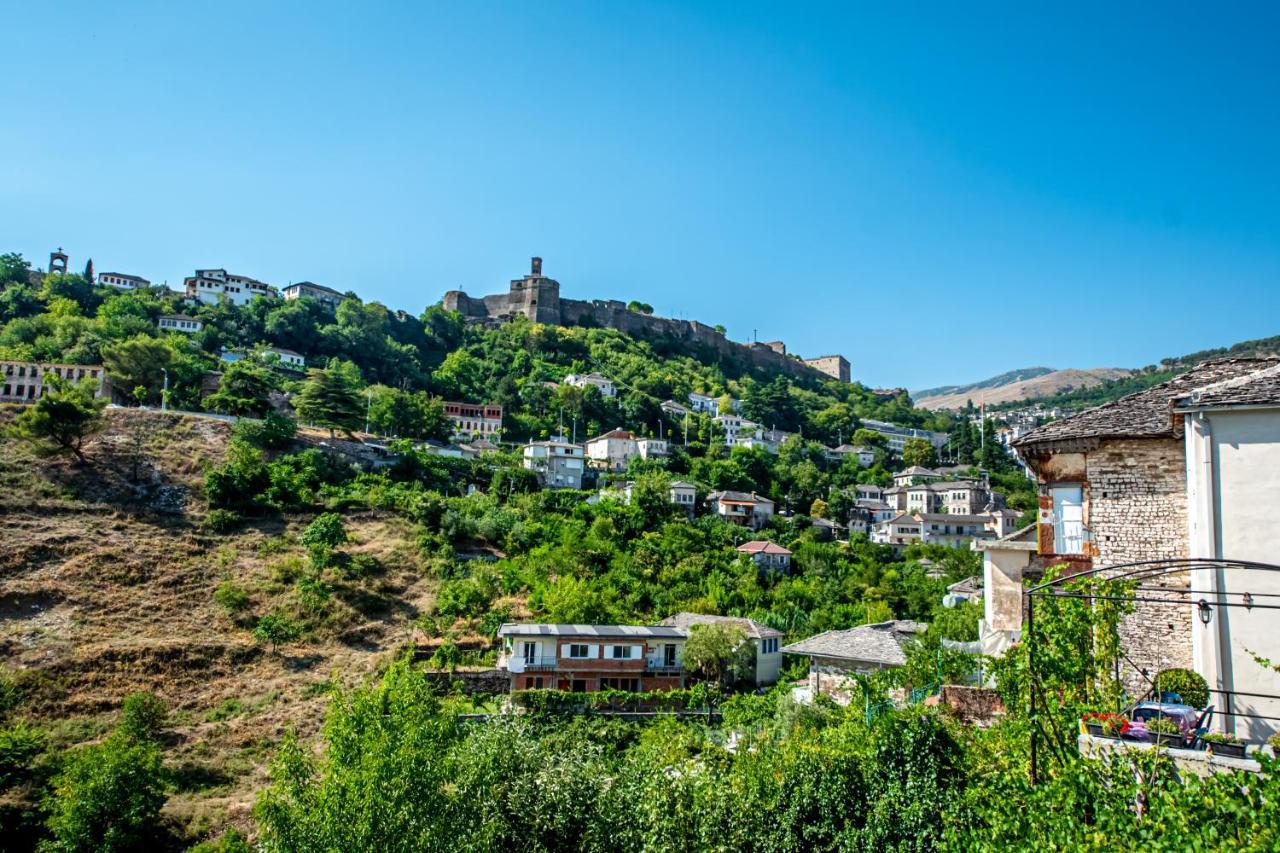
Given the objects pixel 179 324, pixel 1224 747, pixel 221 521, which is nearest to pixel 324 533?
pixel 221 521

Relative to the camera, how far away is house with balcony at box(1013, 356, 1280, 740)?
8797mm

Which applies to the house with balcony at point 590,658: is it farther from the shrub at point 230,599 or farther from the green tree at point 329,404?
the green tree at point 329,404

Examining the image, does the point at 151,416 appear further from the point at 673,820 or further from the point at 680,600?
the point at 673,820

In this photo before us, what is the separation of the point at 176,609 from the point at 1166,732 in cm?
4051

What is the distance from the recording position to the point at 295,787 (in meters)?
18.1

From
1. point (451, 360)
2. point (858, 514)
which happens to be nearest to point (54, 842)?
point (858, 514)

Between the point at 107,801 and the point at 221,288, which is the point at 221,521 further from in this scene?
the point at 221,288

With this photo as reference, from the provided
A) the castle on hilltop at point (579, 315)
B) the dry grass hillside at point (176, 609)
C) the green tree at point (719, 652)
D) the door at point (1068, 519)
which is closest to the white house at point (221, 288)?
the castle on hilltop at point (579, 315)

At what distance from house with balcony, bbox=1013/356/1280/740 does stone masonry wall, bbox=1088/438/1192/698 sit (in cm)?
1

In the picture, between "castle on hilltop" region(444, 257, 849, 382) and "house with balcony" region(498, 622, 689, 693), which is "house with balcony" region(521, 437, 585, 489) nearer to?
"house with balcony" region(498, 622, 689, 693)

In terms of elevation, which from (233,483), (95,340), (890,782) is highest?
(95,340)

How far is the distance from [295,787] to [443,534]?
3089cm

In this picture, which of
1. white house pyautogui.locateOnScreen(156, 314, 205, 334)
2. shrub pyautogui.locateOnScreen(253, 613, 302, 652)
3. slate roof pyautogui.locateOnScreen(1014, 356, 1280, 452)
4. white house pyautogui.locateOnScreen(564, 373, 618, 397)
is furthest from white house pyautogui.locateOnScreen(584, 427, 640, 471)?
slate roof pyautogui.locateOnScreen(1014, 356, 1280, 452)

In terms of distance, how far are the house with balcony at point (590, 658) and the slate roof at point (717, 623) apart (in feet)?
7.43
